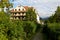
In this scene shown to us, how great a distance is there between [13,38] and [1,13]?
22.4ft

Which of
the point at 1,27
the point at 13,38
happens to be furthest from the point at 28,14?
the point at 1,27

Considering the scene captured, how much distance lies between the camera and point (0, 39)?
17.0 meters

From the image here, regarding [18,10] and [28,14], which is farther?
[18,10]

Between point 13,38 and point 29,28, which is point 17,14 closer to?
point 29,28

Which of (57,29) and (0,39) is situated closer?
(0,39)

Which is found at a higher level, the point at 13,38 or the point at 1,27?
the point at 1,27

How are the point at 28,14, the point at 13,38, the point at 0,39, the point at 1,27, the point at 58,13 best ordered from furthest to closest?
the point at 28,14 < the point at 58,13 < the point at 13,38 < the point at 1,27 < the point at 0,39

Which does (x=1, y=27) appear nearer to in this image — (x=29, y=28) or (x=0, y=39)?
(x=0, y=39)

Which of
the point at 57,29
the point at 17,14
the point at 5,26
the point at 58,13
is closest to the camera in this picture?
the point at 5,26

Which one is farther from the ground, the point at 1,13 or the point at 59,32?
the point at 1,13

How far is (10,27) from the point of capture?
928 inches

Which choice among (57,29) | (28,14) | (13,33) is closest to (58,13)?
(28,14)

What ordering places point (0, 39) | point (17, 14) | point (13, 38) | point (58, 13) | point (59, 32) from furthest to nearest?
point (17, 14) → point (58, 13) → point (59, 32) → point (13, 38) → point (0, 39)

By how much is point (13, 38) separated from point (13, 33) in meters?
0.84
